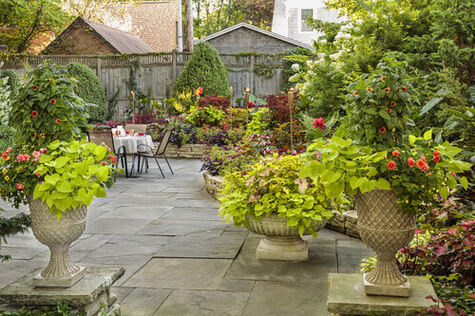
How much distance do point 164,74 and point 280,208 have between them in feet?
43.3

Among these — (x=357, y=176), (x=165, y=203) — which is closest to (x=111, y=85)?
(x=165, y=203)

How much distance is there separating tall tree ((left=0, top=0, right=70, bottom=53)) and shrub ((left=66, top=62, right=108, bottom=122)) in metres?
A: 5.85

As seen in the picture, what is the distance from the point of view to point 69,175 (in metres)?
2.54

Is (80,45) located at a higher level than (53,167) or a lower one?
higher

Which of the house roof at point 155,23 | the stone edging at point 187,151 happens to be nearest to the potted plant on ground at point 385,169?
the stone edging at point 187,151

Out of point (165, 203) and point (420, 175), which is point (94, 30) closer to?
point (165, 203)

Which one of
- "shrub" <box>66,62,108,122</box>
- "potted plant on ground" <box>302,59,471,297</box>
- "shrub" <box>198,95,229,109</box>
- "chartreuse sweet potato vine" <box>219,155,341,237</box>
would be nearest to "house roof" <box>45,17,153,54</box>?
"shrub" <box>66,62,108,122</box>

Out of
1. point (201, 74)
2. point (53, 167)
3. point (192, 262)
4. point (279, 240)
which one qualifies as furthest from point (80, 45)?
point (53, 167)

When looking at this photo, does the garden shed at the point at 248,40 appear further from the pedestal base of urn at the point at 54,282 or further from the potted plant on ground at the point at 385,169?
the pedestal base of urn at the point at 54,282

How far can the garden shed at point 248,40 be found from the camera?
20094mm

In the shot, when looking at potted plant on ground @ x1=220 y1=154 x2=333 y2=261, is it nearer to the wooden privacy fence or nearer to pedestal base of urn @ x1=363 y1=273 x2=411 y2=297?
pedestal base of urn @ x1=363 y1=273 x2=411 y2=297

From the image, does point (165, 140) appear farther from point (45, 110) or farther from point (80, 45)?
point (80, 45)

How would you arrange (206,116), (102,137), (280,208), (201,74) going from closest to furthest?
(280,208)
(102,137)
(206,116)
(201,74)

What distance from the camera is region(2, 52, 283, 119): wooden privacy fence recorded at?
639 inches
